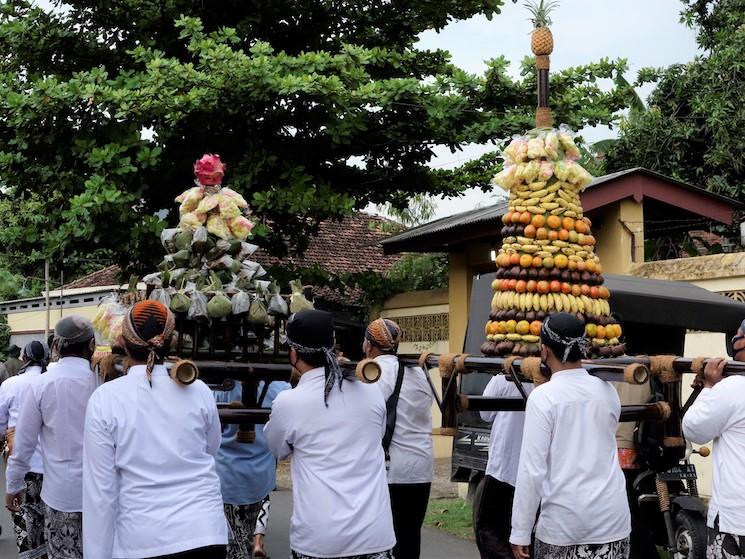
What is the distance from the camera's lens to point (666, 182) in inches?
473

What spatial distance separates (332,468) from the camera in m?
4.41

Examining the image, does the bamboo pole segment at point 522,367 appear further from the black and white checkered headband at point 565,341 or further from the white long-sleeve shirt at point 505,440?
the white long-sleeve shirt at point 505,440

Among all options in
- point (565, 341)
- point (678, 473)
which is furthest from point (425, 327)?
point (565, 341)

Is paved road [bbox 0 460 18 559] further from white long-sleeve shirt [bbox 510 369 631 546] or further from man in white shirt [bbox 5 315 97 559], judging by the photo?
white long-sleeve shirt [bbox 510 369 631 546]

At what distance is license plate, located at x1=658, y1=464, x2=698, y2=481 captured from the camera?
729cm

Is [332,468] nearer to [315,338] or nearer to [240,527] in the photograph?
[315,338]

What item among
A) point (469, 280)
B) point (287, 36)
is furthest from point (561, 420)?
point (287, 36)

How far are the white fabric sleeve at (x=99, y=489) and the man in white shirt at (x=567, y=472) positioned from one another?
178 cm

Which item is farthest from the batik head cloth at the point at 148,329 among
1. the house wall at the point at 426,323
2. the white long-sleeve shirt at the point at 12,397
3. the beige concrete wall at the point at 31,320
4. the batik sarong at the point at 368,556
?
the beige concrete wall at the point at 31,320

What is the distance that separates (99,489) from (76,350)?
222 centimetres

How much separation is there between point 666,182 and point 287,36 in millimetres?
6125

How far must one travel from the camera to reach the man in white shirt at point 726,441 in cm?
489

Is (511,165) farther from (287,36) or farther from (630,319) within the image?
(287,36)

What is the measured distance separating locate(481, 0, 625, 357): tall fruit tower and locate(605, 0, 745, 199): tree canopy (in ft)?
34.1
